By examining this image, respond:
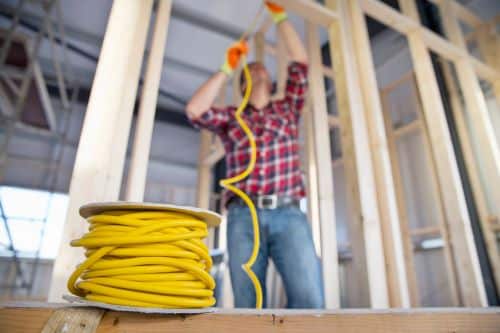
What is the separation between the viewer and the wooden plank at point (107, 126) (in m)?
0.81

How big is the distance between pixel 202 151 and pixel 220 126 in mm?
1738

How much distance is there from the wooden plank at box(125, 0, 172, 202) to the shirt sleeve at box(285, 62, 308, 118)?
2.13 feet

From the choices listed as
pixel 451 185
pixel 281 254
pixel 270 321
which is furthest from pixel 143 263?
pixel 451 185

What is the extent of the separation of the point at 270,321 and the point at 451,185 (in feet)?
4.31

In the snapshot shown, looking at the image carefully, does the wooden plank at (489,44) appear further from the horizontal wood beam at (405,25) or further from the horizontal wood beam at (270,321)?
the horizontal wood beam at (270,321)

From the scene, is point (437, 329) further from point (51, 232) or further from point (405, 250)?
point (51, 232)

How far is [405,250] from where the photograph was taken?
9.66 ft

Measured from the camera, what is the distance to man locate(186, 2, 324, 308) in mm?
1283

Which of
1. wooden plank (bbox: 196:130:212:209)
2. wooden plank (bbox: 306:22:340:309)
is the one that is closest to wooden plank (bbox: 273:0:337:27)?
wooden plank (bbox: 306:22:340:309)

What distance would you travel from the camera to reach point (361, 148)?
1.32 meters

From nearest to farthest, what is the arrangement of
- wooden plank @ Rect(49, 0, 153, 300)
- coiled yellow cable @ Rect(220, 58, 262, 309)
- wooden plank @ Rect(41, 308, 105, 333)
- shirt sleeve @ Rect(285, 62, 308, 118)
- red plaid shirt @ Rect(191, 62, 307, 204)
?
1. wooden plank @ Rect(41, 308, 105, 333)
2. wooden plank @ Rect(49, 0, 153, 300)
3. coiled yellow cable @ Rect(220, 58, 262, 309)
4. red plaid shirt @ Rect(191, 62, 307, 204)
5. shirt sleeve @ Rect(285, 62, 308, 118)

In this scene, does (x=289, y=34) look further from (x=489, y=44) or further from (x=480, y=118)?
(x=489, y=44)

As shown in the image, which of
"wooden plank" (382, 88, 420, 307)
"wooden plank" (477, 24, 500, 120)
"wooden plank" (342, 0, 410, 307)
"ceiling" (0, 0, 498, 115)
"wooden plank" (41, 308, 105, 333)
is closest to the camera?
"wooden plank" (41, 308, 105, 333)

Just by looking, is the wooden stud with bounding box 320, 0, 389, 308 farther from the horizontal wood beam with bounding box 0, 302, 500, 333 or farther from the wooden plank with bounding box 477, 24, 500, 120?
the wooden plank with bounding box 477, 24, 500, 120
